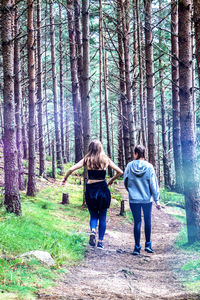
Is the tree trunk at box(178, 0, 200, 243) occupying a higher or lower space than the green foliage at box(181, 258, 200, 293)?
higher

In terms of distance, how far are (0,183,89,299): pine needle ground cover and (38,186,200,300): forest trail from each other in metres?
0.25

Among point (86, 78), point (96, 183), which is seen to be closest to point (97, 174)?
point (96, 183)

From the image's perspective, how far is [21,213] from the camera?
728 centimetres

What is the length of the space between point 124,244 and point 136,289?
3522 mm

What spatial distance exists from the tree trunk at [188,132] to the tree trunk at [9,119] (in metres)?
3.83

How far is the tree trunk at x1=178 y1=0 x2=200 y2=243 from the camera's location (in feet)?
21.2

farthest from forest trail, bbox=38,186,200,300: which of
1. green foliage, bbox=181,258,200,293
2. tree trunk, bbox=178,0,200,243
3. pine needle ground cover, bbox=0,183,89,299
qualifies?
tree trunk, bbox=178,0,200,243

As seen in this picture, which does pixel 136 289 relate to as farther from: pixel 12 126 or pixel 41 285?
pixel 12 126

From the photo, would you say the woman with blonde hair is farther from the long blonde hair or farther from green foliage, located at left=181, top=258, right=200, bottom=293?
green foliage, located at left=181, top=258, right=200, bottom=293

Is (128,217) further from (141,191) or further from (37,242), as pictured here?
(37,242)

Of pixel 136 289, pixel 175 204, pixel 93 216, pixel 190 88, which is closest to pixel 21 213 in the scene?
pixel 93 216

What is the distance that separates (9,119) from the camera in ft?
23.8

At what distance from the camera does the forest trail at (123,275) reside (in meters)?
Answer: 3.94

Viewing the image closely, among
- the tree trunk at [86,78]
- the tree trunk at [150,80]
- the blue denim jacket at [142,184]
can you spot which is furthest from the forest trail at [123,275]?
the tree trunk at [150,80]
